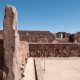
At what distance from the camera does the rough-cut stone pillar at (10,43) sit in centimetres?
548

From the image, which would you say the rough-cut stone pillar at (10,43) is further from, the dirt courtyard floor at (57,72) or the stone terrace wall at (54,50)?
the stone terrace wall at (54,50)

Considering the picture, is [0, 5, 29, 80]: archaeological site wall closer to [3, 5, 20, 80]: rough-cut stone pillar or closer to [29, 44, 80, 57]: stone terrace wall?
[3, 5, 20, 80]: rough-cut stone pillar

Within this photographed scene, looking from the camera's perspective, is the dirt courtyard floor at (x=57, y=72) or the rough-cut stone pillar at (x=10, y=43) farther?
the dirt courtyard floor at (x=57, y=72)

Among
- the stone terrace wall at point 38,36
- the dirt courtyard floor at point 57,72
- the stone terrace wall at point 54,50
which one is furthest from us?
the stone terrace wall at point 38,36

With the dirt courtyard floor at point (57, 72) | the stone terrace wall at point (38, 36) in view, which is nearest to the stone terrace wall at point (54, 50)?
the dirt courtyard floor at point (57, 72)

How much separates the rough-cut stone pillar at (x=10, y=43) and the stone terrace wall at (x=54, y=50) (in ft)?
41.6

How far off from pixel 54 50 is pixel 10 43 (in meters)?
13.3

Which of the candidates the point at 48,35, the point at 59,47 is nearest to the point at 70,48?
the point at 59,47

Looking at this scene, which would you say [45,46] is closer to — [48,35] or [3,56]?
[48,35]

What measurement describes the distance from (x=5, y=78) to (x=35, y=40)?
19.2 meters

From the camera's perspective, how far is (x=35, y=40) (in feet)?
80.7

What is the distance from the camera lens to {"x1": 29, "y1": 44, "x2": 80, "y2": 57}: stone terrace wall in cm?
1841

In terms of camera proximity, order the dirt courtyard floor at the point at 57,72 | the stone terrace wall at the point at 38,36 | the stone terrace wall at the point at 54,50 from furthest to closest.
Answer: the stone terrace wall at the point at 38,36 < the stone terrace wall at the point at 54,50 < the dirt courtyard floor at the point at 57,72

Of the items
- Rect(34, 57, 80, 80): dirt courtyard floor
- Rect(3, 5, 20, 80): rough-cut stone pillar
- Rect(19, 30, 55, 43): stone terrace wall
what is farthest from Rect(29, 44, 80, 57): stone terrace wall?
Rect(3, 5, 20, 80): rough-cut stone pillar
